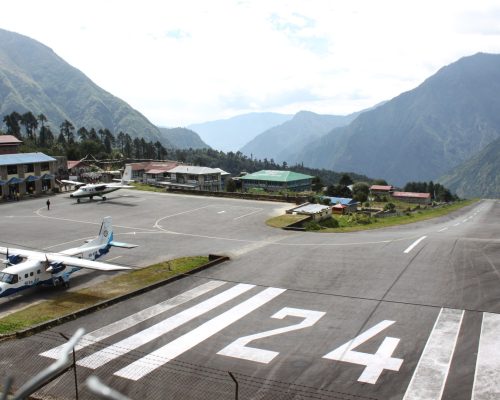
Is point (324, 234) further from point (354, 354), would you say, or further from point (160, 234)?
point (354, 354)

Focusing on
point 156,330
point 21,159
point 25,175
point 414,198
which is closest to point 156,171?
point 21,159

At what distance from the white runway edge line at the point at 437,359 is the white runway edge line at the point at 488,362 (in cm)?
116

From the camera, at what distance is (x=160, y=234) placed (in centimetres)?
4894

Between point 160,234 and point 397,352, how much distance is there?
32.6 m

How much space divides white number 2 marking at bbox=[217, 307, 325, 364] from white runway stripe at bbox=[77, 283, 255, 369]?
3.93 meters

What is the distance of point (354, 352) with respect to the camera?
69.2 ft

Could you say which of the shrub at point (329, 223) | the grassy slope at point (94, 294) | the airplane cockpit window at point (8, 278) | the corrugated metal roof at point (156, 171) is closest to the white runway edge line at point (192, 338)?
the grassy slope at point (94, 294)

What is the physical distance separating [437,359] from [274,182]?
422 feet

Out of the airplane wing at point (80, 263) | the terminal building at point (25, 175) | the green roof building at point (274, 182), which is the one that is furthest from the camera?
the green roof building at point (274, 182)

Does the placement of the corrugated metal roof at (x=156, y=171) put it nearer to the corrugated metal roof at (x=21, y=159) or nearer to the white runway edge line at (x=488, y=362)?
the corrugated metal roof at (x=21, y=159)

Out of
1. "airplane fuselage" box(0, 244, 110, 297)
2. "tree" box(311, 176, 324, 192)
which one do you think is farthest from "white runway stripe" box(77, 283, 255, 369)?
"tree" box(311, 176, 324, 192)

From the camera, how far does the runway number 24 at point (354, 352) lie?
19.7 metres

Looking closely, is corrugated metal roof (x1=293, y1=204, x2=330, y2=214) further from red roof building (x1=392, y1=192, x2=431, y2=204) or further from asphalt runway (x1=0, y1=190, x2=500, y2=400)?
red roof building (x1=392, y1=192, x2=431, y2=204)

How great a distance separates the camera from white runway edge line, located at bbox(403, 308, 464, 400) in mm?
17797
